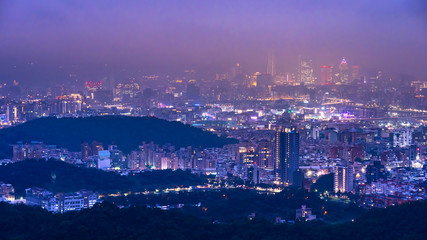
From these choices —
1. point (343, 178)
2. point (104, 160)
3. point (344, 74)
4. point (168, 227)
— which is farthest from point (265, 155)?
point (344, 74)

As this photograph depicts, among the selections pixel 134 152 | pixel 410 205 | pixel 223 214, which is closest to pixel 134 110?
pixel 134 152

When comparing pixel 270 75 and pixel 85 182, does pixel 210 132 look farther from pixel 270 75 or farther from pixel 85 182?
pixel 270 75

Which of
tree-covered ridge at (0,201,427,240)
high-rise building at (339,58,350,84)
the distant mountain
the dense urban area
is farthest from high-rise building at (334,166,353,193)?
high-rise building at (339,58,350,84)

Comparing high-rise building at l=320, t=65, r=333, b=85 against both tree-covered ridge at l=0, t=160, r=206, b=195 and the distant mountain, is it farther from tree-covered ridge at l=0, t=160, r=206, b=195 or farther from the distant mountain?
tree-covered ridge at l=0, t=160, r=206, b=195

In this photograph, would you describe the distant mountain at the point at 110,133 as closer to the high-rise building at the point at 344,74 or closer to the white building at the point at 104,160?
the white building at the point at 104,160

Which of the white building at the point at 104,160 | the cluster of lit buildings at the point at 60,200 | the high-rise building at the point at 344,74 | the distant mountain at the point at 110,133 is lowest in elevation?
the cluster of lit buildings at the point at 60,200

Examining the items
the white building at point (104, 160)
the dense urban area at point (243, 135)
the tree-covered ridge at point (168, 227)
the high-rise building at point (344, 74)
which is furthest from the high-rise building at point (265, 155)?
the high-rise building at point (344, 74)
